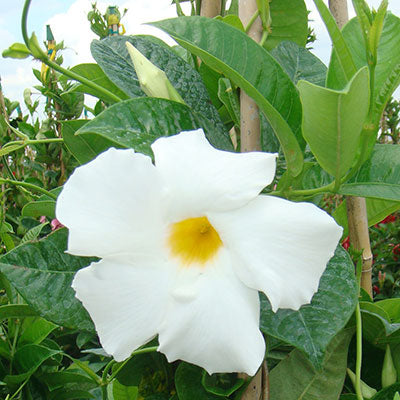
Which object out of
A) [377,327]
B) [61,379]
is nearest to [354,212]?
[377,327]

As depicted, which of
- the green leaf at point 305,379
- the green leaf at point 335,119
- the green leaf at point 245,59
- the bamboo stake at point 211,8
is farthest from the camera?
the bamboo stake at point 211,8

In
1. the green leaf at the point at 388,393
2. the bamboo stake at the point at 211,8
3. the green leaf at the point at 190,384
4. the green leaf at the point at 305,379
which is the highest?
the bamboo stake at the point at 211,8

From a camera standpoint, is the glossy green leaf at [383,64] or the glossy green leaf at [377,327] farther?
the glossy green leaf at [377,327]

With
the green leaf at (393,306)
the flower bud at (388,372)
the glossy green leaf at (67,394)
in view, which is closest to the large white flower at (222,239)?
the flower bud at (388,372)

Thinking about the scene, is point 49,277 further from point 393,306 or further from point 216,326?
point 393,306

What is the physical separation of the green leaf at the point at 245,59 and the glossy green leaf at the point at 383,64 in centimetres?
4

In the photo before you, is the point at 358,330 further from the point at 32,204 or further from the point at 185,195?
the point at 32,204

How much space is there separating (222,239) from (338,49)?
0.21 metres

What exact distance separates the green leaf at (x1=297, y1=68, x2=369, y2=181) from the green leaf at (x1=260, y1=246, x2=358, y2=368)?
10 centimetres

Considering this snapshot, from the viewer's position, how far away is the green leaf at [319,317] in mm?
421

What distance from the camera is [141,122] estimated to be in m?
0.44

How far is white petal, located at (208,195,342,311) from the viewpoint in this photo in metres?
0.36

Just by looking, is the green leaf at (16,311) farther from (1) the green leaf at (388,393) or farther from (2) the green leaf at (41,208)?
(1) the green leaf at (388,393)

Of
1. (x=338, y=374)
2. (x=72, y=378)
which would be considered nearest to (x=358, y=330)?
(x=338, y=374)
